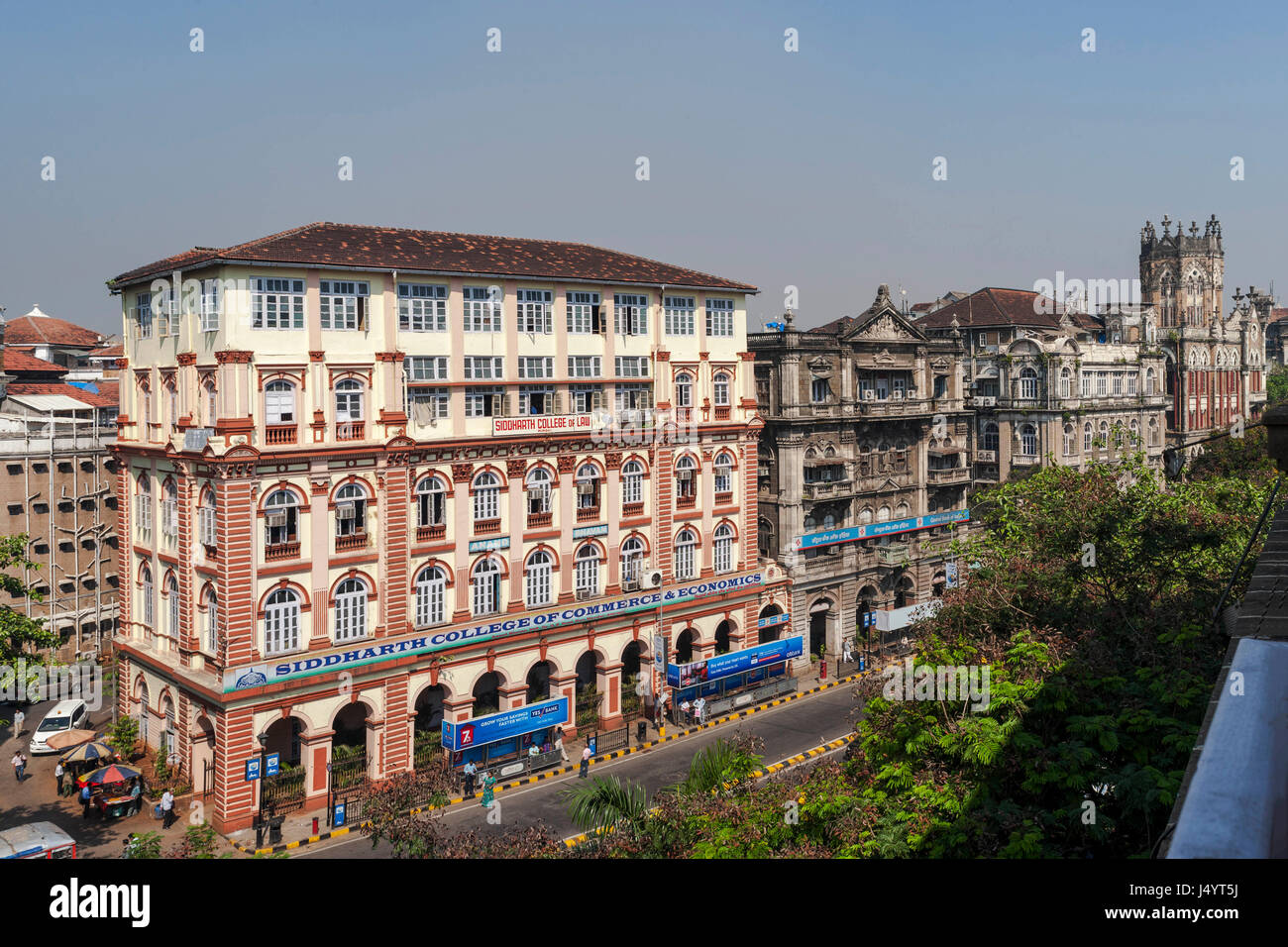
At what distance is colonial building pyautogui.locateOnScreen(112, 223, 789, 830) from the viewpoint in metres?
44.0

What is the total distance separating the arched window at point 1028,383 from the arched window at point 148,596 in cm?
6265

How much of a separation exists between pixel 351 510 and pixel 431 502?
3.94m

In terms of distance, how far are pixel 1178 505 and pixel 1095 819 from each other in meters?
31.3

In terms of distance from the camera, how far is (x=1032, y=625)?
109ft

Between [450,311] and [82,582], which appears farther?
[82,582]

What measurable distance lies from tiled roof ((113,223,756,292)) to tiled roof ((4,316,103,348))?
45873 mm

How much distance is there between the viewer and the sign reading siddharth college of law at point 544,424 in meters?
50.8

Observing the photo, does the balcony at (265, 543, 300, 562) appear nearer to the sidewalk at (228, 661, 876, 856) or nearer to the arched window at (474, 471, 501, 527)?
the arched window at (474, 471, 501, 527)

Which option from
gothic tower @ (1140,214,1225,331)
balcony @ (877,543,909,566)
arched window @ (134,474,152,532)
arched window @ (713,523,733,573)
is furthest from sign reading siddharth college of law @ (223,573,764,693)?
gothic tower @ (1140,214,1225,331)

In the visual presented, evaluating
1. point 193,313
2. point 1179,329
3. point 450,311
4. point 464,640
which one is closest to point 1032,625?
point 464,640

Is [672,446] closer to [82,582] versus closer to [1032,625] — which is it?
[1032,625]

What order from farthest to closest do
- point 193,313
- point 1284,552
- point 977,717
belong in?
1. point 193,313
2. point 977,717
3. point 1284,552

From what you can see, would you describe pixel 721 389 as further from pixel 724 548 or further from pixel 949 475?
pixel 949 475

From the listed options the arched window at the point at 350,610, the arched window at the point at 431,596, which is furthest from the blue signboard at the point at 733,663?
the arched window at the point at 350,610
